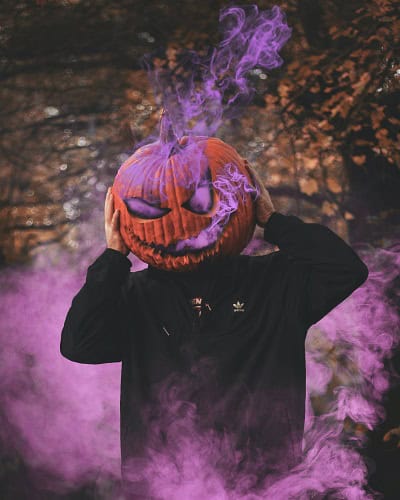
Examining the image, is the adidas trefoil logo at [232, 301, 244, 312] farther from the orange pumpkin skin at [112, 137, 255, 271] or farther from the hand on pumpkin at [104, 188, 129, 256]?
the hand on pumpkin at [104, 188, 129, 256]

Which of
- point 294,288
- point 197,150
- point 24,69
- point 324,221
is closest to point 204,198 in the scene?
point 197,150

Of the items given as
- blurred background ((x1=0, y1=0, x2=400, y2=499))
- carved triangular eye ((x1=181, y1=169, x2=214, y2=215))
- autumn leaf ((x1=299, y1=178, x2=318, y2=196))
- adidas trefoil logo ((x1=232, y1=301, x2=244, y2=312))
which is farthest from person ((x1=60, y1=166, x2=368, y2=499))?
autumn leaf ((x1=299, y1=178, x2=318, y2=196))

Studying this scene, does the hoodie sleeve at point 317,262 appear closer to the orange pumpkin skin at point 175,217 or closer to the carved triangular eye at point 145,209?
the orange pumpkin skin at point 175,217

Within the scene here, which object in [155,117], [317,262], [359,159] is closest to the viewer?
[317,262]

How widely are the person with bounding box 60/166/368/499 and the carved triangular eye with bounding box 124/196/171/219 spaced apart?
62 millimetres

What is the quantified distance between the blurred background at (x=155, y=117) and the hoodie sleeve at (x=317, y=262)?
1.65 meters

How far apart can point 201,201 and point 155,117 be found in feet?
6.62

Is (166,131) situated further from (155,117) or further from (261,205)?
(155,117)

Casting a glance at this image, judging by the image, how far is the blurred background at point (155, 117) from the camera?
3.18 meters

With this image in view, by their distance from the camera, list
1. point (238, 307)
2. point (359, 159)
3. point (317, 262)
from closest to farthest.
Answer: point (317, 262), point (238, 307), point (359, 159)

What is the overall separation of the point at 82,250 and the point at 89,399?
76 centimetres

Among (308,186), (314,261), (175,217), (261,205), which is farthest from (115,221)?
(308,186)

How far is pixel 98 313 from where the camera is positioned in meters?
1.44

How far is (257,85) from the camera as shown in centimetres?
333
